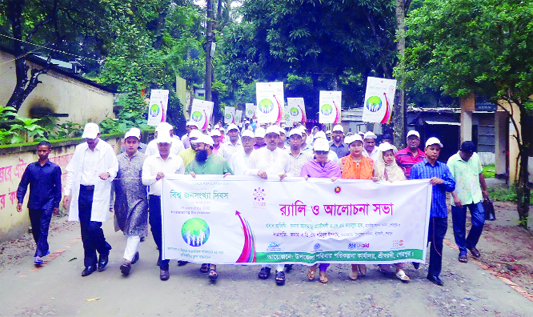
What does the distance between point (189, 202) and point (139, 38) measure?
8616 millimetres

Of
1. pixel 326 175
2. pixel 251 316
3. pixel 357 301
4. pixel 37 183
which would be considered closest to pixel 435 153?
pixel 326 175

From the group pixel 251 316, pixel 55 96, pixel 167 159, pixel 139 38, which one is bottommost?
pixel 251 316

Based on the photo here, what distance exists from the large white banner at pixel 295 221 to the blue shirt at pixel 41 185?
1886 mm

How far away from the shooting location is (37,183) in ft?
23.5

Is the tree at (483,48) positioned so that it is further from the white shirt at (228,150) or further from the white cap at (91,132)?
the white cap at (91,132)

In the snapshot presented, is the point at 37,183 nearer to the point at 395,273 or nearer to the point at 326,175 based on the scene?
the point at 326,175

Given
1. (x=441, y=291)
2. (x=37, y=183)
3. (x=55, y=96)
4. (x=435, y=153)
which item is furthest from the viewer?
(x=55, y=96)

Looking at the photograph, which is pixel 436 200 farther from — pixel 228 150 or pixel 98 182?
pixel 228 150

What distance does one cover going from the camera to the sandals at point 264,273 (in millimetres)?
6535

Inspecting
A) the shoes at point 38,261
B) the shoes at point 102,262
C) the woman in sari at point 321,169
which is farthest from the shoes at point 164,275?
the shoes at point 38,261

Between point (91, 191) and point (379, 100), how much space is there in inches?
309

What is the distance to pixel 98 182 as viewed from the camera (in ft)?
22.0

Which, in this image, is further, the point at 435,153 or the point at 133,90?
the point at 133,90

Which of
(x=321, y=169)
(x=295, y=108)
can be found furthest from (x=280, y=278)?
(x=295, y=108)
